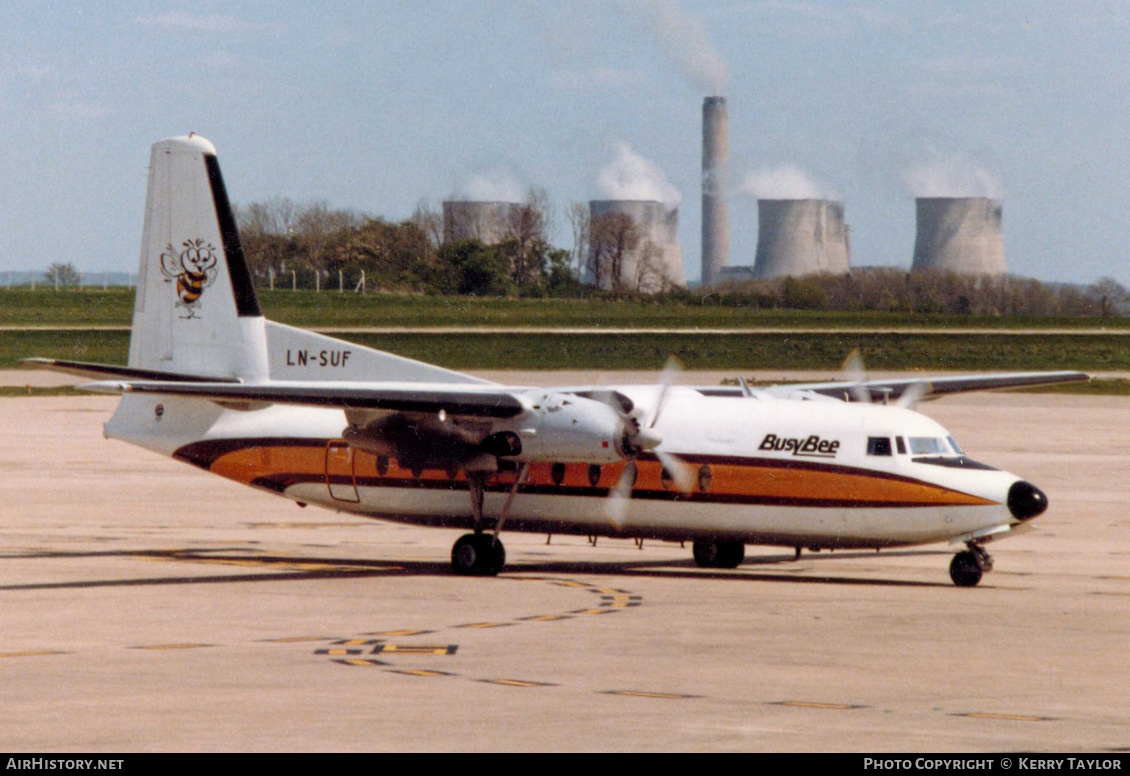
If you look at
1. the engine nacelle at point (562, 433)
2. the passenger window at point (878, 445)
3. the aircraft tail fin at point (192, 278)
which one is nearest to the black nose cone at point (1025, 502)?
the passenger window at point (878, 445)

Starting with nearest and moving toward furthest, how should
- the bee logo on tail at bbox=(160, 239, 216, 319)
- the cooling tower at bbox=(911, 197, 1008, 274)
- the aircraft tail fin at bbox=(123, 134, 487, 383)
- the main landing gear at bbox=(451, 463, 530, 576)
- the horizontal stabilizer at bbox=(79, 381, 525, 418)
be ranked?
the horizontal stabilizer at bbox=(79, 381, 525, 418), the main landing gear at bbox=(451, 463, 530, 576), the aircraft tail fin at bbox=(123, 134, 487, 383), the bee logo on tail at bbox=(160, 239, 216, 319), the cooling tower at bbox=(911, 197, 1008, 274)

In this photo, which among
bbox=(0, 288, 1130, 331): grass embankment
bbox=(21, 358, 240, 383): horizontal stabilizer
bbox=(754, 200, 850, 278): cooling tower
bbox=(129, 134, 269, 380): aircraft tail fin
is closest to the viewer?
bbox=(21, 358, 240, 383): horizontal stabilizer

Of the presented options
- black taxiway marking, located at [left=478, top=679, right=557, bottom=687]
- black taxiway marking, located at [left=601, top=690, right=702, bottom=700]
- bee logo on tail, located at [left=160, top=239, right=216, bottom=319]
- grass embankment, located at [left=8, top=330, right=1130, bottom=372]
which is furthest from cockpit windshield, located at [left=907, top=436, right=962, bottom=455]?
grass embankment, located at [left=8, top=330, right=1130, bottom=372]

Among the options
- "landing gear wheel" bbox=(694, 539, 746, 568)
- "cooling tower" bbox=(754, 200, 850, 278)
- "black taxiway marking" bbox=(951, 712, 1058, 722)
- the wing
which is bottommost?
"landing gear wheel" bbox=(694, 539, 746, 568)

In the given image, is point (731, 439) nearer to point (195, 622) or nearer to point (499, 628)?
point (499, 628)

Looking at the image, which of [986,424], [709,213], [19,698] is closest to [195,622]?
[19,698]

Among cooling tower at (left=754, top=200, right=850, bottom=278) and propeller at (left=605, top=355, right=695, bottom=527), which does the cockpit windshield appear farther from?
cooling tower at (left=754, top=200, right=850, bottom=278)

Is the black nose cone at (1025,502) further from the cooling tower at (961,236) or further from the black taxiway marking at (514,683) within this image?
the cooling tower at (961,236)
